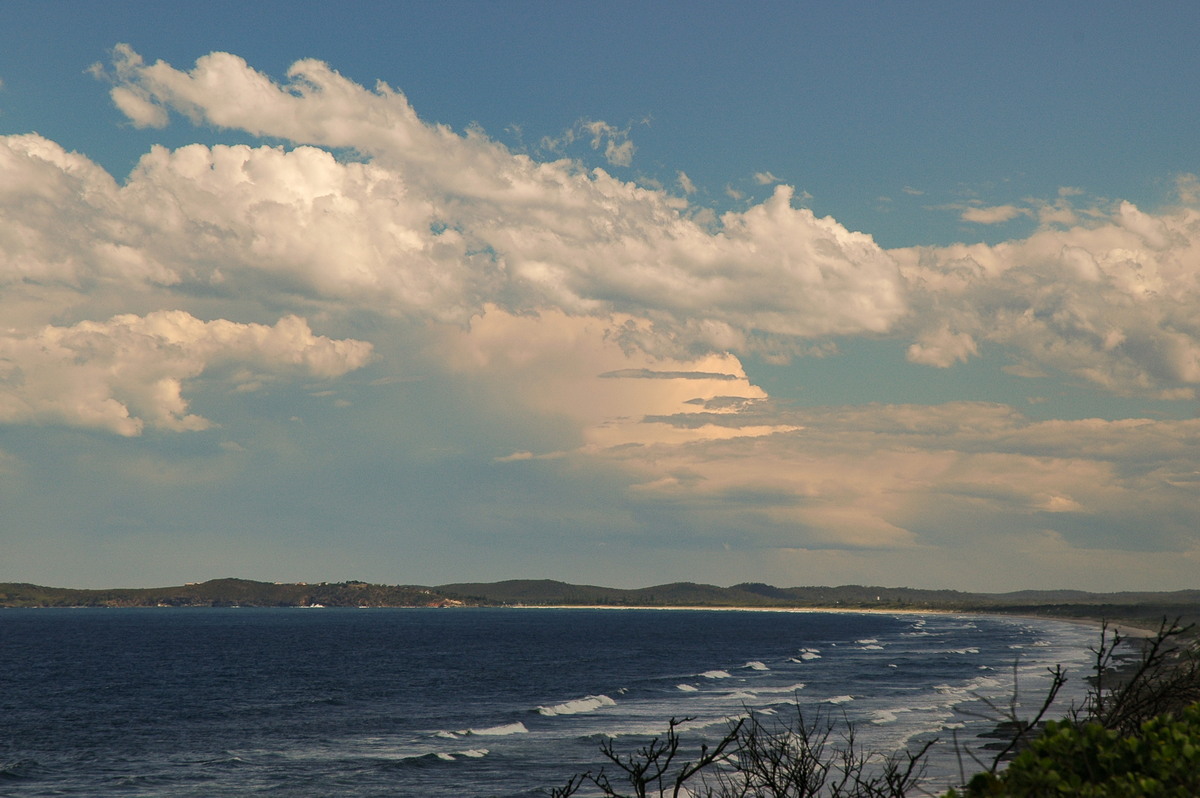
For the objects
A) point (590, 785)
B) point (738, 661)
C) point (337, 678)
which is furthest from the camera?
point (738, 661)

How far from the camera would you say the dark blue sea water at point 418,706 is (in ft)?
151

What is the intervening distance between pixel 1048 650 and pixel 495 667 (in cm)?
6327

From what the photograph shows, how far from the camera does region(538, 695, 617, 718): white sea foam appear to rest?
215 feet

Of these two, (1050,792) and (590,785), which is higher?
(1050,792)

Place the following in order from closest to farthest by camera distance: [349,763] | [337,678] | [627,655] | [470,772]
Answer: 1. [470,772]
2. [349,763]
3. [337,678]
4. [627,655]

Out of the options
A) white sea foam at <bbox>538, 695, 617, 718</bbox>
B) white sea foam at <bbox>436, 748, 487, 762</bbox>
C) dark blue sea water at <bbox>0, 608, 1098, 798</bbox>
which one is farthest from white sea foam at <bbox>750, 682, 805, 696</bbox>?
white sea foam at <bbox>436, 748, 487, 762</bbox>

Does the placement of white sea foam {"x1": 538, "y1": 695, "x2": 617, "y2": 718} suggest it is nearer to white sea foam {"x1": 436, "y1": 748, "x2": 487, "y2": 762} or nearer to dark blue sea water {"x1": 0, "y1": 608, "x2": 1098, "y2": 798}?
dark blue sea water {"x1": 0, "y1": 608, "x2": 1098, "y2": 798}

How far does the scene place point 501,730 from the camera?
192 ft

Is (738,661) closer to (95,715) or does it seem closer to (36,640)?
(95,715)

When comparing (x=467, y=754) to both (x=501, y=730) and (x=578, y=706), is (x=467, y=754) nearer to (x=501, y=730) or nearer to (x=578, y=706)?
(x=501, y=730)

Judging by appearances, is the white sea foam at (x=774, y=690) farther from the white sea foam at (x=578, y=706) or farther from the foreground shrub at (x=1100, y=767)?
the foreground shrub at (x=1100, y=767)

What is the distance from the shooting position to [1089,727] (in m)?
8.84

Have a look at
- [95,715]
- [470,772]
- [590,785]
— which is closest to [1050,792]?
[590,785]

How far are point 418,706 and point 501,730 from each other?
52.7ft
